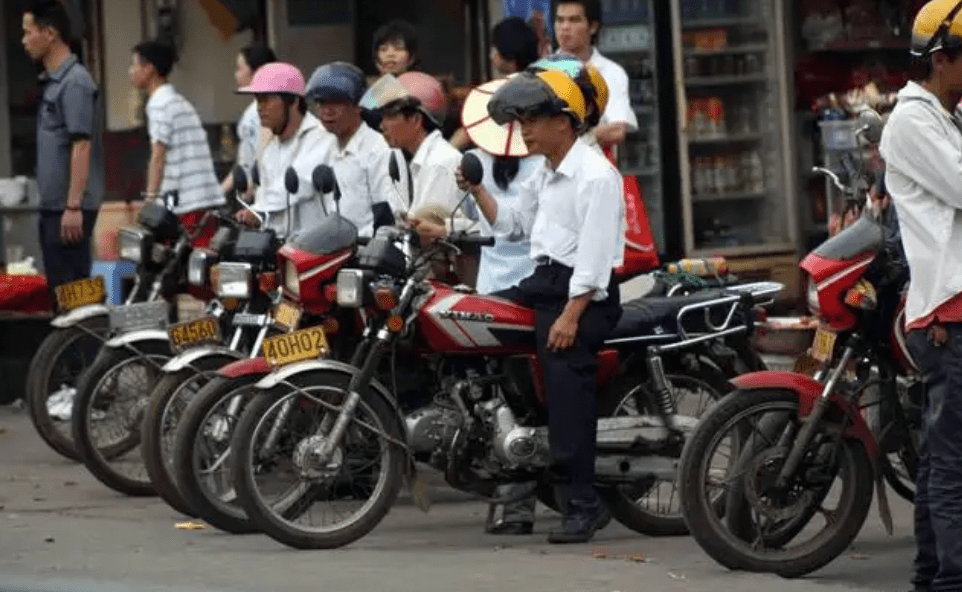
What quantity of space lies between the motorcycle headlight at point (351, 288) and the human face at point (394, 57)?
3.07 metres

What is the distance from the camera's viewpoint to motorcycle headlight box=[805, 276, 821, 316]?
941 cm

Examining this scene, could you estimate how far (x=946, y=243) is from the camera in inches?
333

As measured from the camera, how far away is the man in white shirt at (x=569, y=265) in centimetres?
1017

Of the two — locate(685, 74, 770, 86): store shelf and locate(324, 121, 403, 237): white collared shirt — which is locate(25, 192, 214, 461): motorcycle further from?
locate(685, 74, 770, 86): store shelf

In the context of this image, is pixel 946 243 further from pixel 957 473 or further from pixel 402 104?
pixel 402 104

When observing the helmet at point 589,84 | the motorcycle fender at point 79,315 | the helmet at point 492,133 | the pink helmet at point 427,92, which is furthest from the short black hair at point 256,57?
the helmet at point 589,84

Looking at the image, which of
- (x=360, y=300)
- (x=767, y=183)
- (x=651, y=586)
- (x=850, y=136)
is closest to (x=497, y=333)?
(x=360, y=300)

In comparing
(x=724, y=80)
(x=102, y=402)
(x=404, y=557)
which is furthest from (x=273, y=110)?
(x=724, y=80)

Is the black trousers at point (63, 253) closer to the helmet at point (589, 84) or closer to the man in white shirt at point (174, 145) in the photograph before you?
the man in white shirt at point (174, 145)

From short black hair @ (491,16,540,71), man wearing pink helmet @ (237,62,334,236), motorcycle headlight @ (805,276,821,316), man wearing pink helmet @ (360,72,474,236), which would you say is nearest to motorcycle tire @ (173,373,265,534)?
man wearing pink helmet @ (360,72,474,236)

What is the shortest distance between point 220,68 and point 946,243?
10731mm

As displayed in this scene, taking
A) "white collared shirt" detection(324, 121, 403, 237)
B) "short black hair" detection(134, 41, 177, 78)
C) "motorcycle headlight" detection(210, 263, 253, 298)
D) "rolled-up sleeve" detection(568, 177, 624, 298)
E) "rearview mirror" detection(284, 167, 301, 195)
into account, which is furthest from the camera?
"short black hair" detection(134, 41, 177, 78)

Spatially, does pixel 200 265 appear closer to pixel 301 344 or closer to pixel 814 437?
pixel 301 344

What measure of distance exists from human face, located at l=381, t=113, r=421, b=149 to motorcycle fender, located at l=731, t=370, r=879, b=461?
268cm
